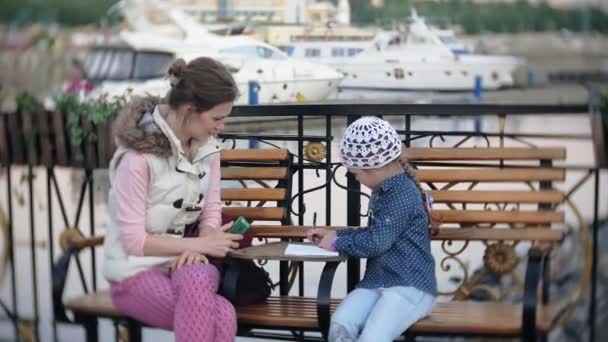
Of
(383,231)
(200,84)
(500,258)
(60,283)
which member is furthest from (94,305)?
(500,258)

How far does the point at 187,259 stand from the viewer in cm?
253

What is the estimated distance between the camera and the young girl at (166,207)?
8.13 ft

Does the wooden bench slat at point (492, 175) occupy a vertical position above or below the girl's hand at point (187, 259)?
above

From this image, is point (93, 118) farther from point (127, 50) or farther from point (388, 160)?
point (388, 160)

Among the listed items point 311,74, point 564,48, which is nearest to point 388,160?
point 311,74

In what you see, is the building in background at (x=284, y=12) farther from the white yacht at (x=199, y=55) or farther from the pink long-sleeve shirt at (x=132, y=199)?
the pink long-sleeve shirt at (x=132, y=199)

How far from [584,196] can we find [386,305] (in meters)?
2.50

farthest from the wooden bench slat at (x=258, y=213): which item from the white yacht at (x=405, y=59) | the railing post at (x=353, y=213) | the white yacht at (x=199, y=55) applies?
the white yacht at (x=405, y=59)

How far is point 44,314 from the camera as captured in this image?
4258mm

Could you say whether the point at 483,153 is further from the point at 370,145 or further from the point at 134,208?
the point at 134,208

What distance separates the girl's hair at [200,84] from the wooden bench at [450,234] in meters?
0.46

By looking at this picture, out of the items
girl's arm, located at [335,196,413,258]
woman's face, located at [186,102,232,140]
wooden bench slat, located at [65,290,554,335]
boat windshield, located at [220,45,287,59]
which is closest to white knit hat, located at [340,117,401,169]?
girl's arm, located at [335,196,413,258]

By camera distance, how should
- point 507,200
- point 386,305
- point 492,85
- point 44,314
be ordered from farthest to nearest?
point 492,85, point 44,314, point 507,200, point 386,305

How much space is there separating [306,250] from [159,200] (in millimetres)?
461
